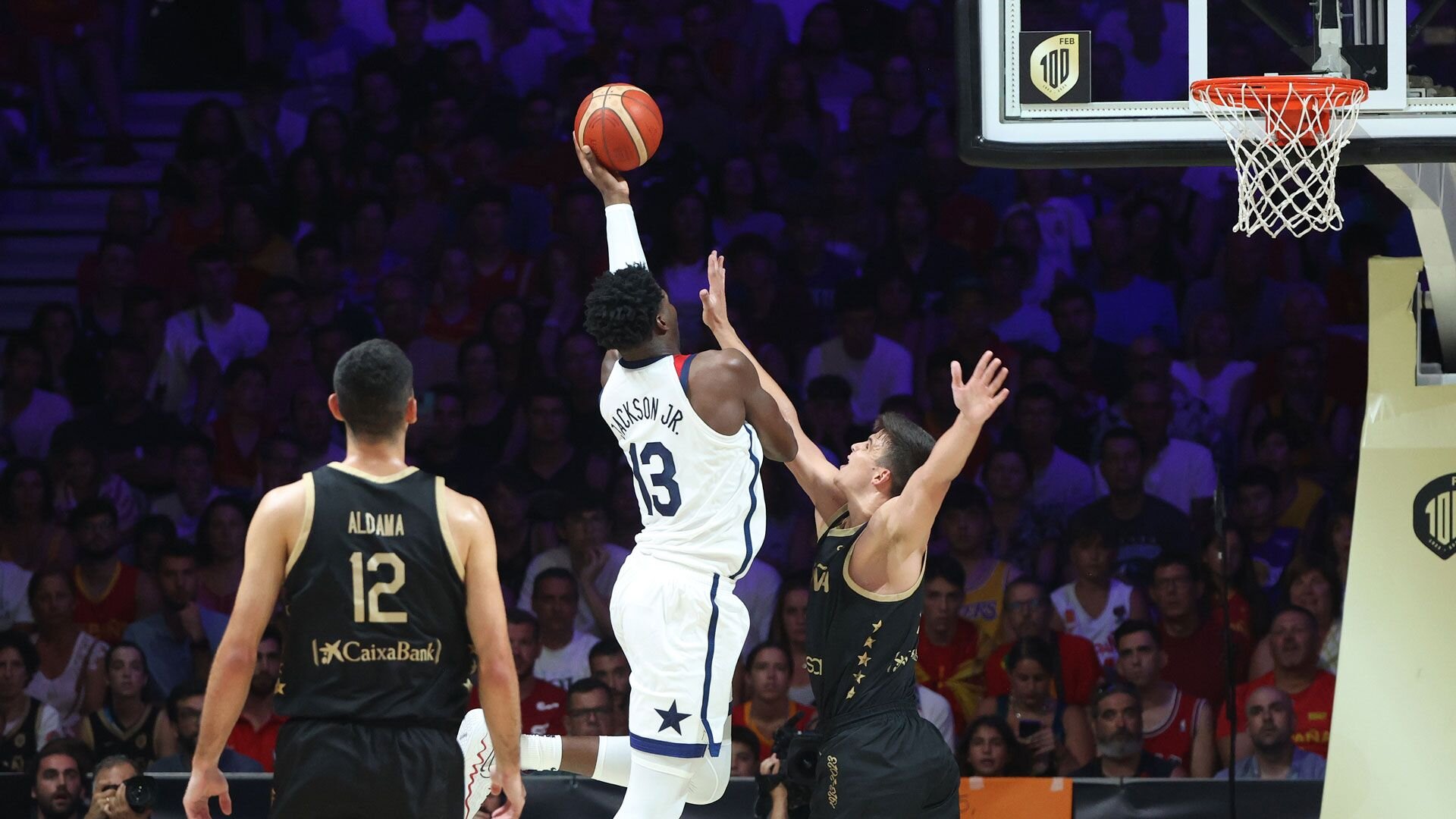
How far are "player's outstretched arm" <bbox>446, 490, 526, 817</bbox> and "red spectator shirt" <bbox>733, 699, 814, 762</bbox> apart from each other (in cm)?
330

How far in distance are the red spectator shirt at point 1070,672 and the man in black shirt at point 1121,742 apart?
0.16m

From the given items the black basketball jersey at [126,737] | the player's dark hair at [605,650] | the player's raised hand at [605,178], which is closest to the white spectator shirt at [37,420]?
the black basketball jersey at [126,737]

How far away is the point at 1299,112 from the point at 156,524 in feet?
18.1

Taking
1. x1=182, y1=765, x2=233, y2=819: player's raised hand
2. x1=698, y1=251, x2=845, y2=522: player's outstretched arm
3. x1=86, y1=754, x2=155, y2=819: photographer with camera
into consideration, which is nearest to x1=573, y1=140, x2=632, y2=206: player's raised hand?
x1=698, y1=251, x2=845, y2=522: player's outstretched arm

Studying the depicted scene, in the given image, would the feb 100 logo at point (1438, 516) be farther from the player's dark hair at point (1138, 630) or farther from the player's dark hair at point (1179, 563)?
the player's dark hair at point (1138, 630)

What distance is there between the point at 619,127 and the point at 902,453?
140 cm

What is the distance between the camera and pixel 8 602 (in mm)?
8398

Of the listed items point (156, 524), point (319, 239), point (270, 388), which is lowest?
point (156, 524)

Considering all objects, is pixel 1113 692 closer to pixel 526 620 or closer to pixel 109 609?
pixel 526 620

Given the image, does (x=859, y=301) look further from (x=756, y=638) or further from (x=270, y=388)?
(x=270, y=388)

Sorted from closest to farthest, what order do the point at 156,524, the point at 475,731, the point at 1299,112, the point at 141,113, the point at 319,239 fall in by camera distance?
the point at 475,731
the point at 1299,112
the point at 156,524
the point at 319,239
the point at 141,113

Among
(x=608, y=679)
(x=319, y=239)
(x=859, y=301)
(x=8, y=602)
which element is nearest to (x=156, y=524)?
(x=8, y=602)

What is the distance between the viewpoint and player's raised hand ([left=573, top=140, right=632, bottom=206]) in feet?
18.8

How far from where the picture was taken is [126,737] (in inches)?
310
